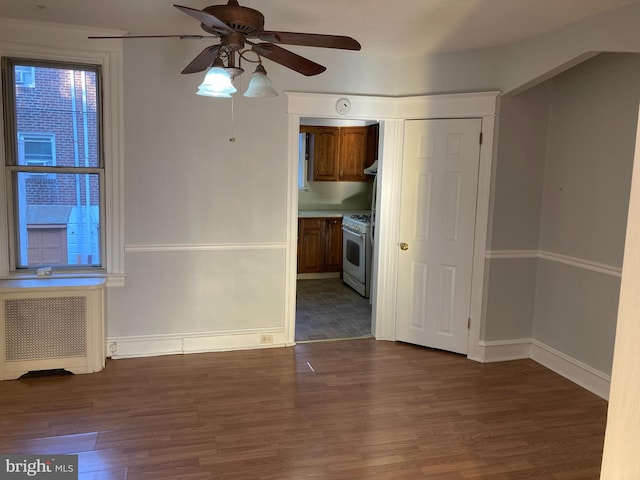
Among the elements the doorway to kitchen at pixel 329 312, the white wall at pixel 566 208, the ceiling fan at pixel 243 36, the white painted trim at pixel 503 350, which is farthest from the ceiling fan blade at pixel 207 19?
the white painted trim at pixel 503 350

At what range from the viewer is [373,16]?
3062 millimetres

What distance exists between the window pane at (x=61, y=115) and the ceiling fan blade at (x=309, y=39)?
1995 millimetres

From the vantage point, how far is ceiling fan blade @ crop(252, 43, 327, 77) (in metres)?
2.35

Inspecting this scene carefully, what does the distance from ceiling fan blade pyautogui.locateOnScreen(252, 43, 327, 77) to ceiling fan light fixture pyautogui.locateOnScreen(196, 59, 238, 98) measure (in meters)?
0.23

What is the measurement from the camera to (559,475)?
2.46 meters

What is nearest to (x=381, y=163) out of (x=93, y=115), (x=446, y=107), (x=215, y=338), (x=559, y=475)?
(x=446, y=107)

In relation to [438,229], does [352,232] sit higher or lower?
lower

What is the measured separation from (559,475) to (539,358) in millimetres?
1653

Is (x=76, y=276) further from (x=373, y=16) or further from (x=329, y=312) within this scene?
(x=373, y=16)

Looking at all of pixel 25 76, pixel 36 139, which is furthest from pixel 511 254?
pixel 25 76

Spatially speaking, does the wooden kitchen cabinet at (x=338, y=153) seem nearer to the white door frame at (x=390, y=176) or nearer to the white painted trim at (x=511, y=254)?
the white door frame at (x=390, y=176)

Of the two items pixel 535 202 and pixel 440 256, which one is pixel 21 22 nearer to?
pixel 440 256

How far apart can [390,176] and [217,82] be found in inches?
86.6

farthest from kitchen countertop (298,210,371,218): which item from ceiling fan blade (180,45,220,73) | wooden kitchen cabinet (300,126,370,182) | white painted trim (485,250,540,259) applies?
ceiling fan blade (180,45,220,73)
